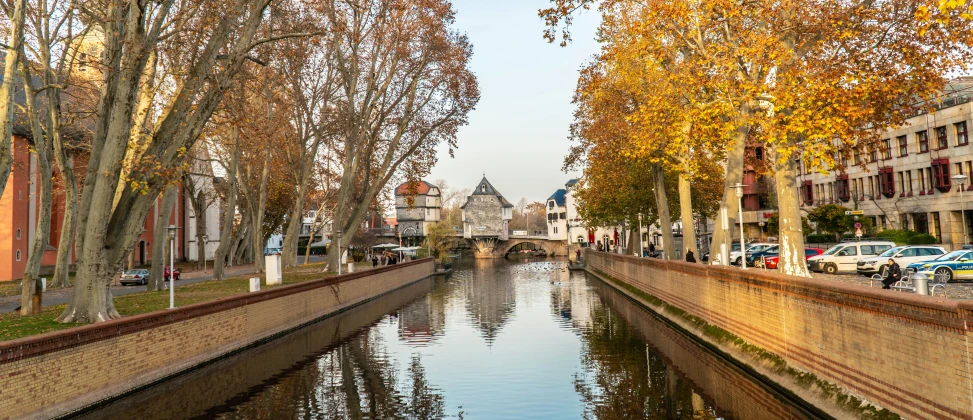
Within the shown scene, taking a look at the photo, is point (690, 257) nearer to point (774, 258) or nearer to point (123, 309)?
point (774, 258)

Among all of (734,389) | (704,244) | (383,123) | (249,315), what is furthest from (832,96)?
(704,244)

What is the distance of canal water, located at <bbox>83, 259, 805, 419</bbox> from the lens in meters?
12.9

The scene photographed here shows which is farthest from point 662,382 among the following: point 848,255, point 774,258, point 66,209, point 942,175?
point 942,175

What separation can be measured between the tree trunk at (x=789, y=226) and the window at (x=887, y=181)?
4440cm

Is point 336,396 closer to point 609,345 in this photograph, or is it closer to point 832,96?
point 609,345

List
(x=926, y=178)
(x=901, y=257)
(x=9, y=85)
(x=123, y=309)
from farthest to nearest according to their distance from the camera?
(x=926, y=178) < (x=901, y=257) < (x=123, y=309) < (x=9, y=85)

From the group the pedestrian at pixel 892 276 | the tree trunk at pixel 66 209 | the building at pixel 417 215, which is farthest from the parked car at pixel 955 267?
the building at pixel 417 215

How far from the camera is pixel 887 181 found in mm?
58500

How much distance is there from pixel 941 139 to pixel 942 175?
8.95 ft

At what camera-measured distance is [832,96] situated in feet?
58.2

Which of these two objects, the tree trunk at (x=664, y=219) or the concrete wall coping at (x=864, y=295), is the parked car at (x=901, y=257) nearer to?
the tree trunk at (x=664, y=219)

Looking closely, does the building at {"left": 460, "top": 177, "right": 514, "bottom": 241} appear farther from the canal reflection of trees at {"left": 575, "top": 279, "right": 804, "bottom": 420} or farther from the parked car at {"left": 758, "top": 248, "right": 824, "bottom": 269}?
the canal reflection of trees at {"left": 575, "top": 279, "right": 804, "bottom": 420}

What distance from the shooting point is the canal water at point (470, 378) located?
1295 cm

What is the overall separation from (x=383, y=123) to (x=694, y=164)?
846 inches
